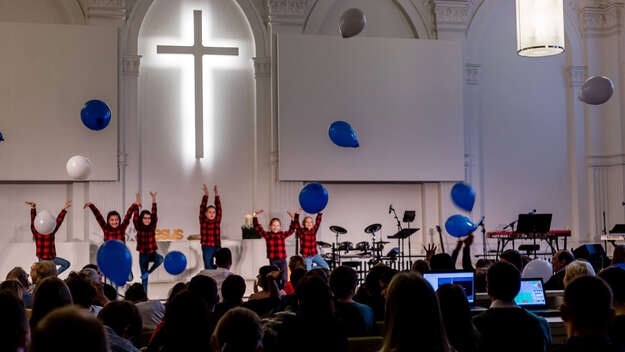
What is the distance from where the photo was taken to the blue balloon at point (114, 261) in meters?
6.88

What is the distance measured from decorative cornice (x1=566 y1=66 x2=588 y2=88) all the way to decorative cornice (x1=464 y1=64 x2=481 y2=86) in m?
1.94

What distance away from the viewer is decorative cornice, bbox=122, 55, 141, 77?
1204cm

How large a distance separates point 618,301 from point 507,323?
0.51 m

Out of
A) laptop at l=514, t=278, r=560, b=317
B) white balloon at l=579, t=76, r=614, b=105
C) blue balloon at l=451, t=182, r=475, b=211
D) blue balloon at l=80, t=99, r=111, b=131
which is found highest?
white balloon at l=579, t=76, r=614, b=105

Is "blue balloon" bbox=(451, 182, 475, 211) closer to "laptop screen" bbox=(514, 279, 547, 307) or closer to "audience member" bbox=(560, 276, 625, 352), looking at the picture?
"laptop screen" bbox=(514, 279, 547, 307)

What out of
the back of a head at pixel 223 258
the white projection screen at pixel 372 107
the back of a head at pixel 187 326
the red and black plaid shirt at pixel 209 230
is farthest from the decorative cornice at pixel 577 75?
the back of a head at pixel 187 326

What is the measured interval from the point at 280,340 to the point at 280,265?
6701mm

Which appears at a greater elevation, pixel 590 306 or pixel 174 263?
pixel 590 306

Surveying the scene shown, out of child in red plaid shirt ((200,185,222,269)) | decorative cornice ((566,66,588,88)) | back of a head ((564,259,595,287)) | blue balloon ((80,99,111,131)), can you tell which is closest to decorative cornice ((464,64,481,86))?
decorative cornice ((566,66,588,88))

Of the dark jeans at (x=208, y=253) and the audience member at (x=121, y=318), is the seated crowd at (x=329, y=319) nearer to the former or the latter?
the audience member at (x=121, y=318)

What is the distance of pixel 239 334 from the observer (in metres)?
2.21

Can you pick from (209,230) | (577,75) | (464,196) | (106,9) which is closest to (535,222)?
(464,196)

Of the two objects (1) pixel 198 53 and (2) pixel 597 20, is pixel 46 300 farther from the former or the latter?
(2) pixel 597 20

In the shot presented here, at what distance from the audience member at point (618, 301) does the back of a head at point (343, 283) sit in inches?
53.4
